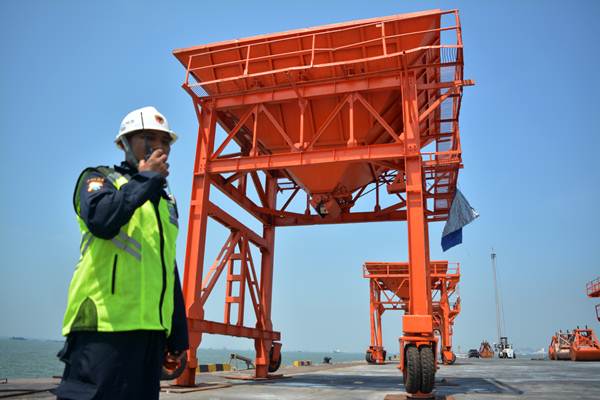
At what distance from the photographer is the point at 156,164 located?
214cm

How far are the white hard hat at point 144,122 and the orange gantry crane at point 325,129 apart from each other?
24.1ft

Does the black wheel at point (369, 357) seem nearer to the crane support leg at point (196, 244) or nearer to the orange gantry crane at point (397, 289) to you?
the orange gantry crane at point (397, 289)

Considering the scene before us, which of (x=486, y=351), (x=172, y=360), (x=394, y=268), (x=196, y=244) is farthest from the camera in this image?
(x=486, y=351)

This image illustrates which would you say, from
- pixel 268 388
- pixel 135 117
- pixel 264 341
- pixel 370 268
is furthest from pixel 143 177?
pixel 370 268

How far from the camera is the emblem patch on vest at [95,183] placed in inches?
79.9

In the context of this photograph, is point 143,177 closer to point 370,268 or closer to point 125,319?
point 125,319

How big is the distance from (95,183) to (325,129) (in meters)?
9.96

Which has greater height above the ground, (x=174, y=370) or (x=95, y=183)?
(x=95, y=183)

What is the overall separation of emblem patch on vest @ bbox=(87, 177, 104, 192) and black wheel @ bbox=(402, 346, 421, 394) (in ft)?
24.6

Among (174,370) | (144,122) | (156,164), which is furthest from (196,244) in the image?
(156,164)

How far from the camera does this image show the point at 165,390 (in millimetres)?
9023

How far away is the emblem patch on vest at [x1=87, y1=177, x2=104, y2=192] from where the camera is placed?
79.9 inches

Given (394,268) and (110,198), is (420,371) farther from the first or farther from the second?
(394,268)

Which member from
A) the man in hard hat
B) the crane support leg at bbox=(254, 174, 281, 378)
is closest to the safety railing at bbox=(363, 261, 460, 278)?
the crane support leg at bbox=(254, 174, 281, 378)
